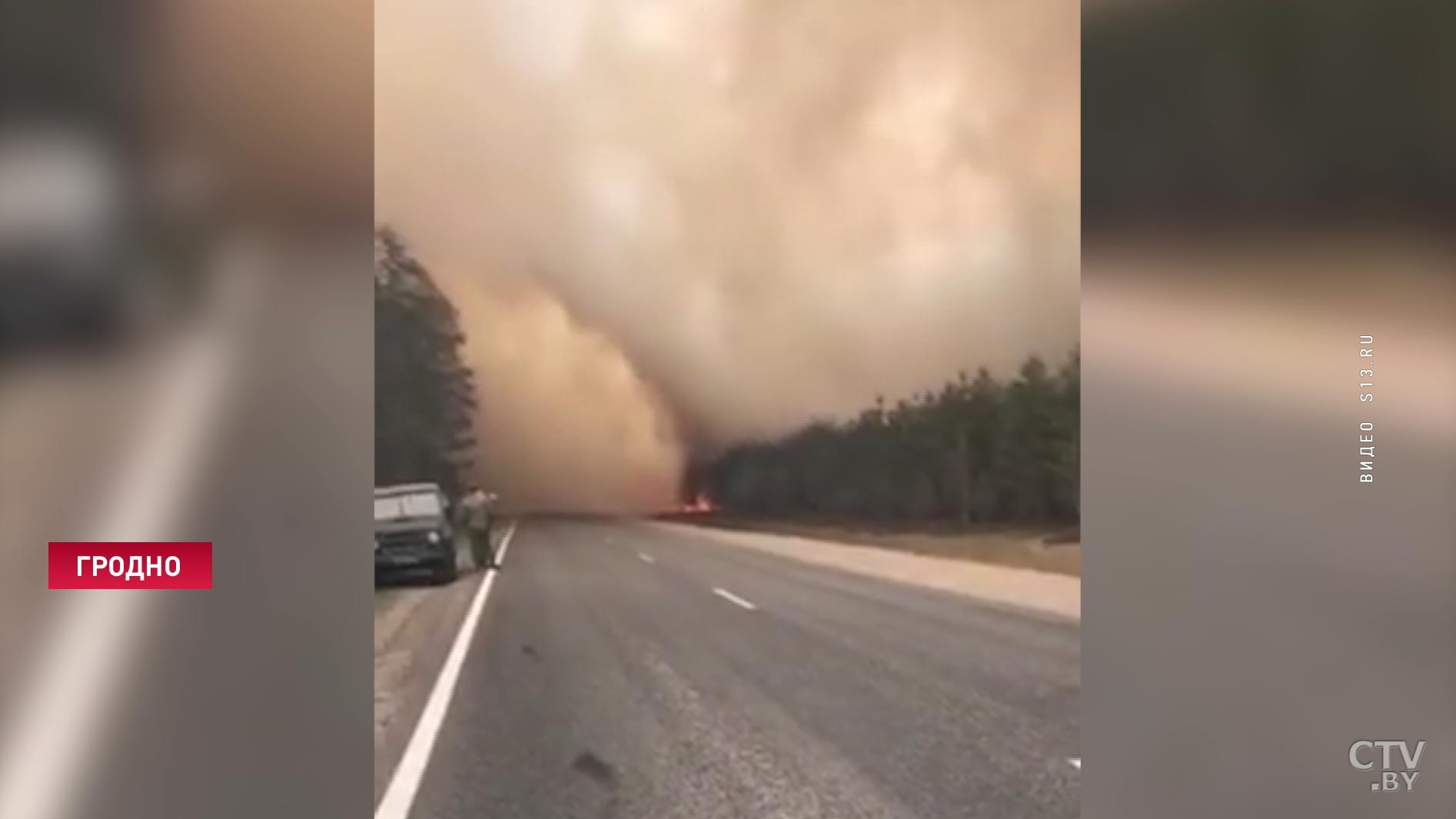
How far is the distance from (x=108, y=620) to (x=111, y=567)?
11cm

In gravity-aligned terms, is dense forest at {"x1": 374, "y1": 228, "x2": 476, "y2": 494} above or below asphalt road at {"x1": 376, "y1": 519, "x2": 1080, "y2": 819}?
above

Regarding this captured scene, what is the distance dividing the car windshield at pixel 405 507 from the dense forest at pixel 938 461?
1.93 feet

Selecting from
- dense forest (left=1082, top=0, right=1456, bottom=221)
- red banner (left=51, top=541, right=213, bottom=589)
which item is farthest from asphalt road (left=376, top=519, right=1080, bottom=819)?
dense forest (left=1082, top=0, right=1456, bottom=221)

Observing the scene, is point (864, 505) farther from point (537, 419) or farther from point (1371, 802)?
point (1371, 802)

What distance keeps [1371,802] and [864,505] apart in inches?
52.0

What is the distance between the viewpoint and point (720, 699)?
225 centimetres

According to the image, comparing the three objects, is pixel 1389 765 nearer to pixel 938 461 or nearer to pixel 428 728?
pixel 938 461

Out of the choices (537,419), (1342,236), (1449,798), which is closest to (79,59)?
(537,419)

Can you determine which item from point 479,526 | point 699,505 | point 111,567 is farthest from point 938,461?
point 111,567

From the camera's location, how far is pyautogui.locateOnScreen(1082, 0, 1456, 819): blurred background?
88.4 inches

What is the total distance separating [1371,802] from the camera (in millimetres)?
2273

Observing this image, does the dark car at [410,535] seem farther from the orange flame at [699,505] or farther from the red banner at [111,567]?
the orange flame at [699,505]

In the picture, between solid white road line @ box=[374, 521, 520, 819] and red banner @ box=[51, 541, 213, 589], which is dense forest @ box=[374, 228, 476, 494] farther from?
red banner @ box=[51, 541, 213, 589]

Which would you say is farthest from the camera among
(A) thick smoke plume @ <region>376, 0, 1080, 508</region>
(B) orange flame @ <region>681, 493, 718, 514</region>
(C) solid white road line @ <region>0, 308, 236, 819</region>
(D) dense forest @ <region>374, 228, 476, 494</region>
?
(B) orange flame @ <region>681, 493, 718, 514</region>
